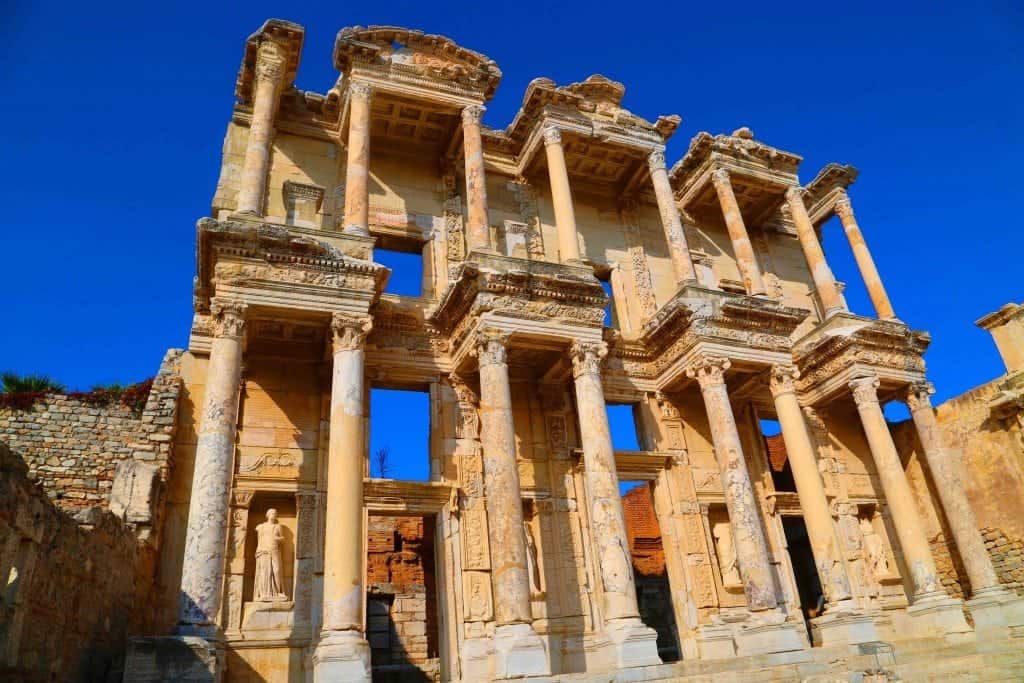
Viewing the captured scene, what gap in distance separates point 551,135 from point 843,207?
9.29 metres

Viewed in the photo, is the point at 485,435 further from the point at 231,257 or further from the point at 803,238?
the point at 803,238

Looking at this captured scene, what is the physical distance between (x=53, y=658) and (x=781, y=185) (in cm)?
1876

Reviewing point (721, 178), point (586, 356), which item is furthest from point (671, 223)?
point (586, 356)

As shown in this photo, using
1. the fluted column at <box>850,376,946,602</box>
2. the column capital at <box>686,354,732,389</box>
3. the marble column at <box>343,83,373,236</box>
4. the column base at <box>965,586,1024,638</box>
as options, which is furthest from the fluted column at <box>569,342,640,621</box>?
the column base at <box>965,586,1024,638</box>

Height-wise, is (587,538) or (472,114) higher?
(472,114)

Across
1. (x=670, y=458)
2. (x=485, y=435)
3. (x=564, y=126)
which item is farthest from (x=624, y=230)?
(x=485, y=435)

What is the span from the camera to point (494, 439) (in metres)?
12.4

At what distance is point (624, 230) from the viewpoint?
755 inches

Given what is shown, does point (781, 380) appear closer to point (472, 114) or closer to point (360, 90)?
point (472, 114)

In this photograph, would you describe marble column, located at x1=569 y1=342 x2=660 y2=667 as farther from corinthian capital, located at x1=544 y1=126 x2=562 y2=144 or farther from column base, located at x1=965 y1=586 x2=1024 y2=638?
column base, located at x1=965 y1=586 x2=1024 y2=638

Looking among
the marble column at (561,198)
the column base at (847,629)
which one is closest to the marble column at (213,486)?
the marble column at (561,198)

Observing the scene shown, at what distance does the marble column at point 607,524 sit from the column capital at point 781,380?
13.9ft

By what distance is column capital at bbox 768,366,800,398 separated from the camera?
15484mm

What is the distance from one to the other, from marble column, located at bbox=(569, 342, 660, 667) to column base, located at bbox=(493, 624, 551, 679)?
1.35 metres
